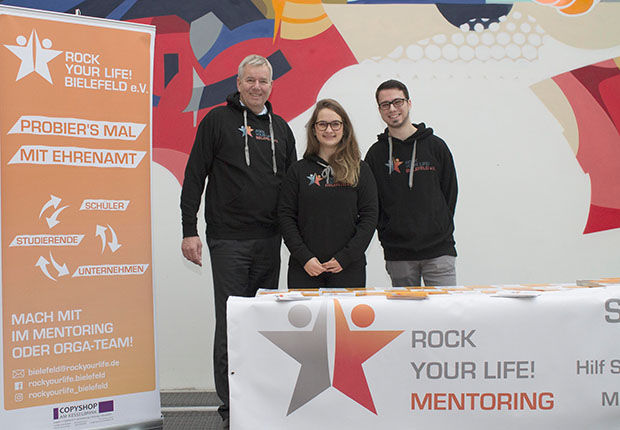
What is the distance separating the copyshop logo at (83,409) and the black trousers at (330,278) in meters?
0.87

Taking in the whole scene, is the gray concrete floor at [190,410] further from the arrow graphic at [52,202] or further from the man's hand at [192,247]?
the arrow graphic at [52,202]

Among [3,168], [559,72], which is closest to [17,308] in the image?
[3,168]

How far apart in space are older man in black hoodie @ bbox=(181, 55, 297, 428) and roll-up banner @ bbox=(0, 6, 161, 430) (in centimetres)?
24

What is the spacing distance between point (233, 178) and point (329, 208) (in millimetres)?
458

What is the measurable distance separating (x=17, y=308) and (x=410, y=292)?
145 cm

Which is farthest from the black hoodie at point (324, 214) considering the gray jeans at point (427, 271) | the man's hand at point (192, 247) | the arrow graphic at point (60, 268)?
the arrow graphic at point (60, 268)

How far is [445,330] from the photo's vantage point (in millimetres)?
1720

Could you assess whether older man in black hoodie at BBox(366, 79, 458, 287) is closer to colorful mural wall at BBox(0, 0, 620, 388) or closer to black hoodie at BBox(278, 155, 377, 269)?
black hoodie at BBox(278, 155, 377, 269)

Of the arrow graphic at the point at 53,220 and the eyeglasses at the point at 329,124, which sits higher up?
the eyeglasses at the point at 329,124

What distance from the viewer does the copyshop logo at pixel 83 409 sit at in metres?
2.00

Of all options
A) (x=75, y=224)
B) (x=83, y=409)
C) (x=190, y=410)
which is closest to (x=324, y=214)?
(x=75, y=224)

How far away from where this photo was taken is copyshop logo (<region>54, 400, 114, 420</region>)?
200cm

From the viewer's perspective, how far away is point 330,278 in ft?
7.18

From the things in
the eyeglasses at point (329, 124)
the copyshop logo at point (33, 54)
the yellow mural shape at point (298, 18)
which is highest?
the yellow mural shape at point (298, 18)
